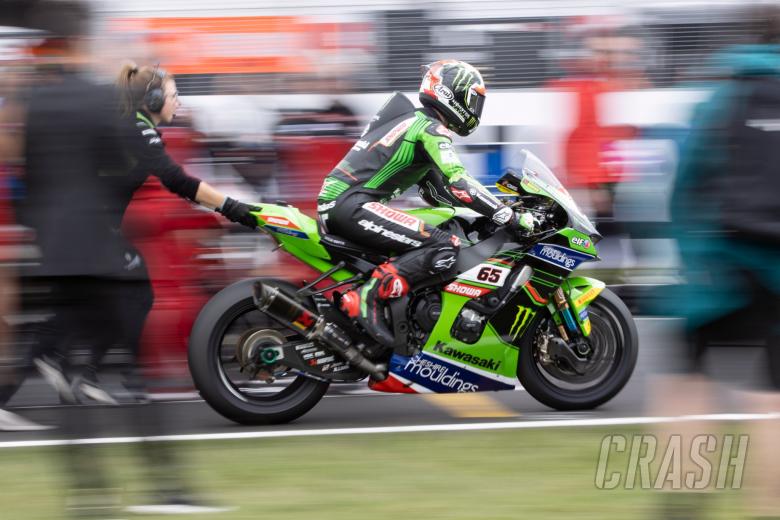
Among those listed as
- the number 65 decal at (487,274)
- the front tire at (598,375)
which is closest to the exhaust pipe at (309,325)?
the number 65 decal at (487,274)

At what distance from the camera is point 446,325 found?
6.26 m

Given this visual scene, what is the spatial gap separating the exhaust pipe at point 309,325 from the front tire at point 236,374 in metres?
0.11

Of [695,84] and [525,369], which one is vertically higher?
[695,84]

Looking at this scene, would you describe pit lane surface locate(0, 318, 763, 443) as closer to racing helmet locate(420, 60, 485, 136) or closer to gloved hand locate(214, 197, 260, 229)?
gloved hand locate(214, 197, 260, 229)

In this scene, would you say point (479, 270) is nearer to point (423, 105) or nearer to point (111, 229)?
point (423, 105)

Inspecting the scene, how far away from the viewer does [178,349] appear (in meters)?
7.03

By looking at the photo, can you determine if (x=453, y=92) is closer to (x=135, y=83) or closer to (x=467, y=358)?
(x=467, y=358)

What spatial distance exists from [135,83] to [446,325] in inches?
79.3

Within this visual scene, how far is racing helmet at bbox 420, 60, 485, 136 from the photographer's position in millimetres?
6320

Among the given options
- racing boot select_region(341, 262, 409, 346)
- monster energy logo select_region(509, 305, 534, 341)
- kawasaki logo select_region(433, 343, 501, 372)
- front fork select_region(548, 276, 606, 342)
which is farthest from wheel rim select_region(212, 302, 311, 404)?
front fork select_region(548, 276, 606, 342)

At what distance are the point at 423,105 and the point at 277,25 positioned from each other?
411 centimetres

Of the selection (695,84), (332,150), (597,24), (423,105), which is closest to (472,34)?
(597,24)

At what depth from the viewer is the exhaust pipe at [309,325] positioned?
6.04m

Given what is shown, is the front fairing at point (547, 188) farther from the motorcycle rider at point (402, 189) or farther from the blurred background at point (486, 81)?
the blurred background at point (486, 81)
